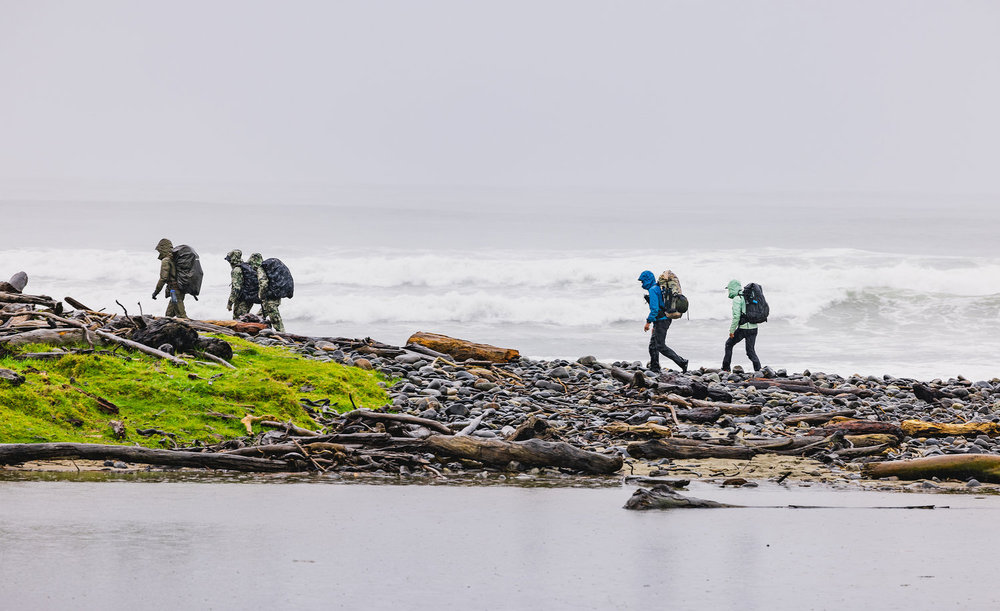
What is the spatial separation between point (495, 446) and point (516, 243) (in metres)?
59.8

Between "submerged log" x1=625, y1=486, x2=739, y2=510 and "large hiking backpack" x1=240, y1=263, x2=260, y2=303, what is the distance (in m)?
13.8

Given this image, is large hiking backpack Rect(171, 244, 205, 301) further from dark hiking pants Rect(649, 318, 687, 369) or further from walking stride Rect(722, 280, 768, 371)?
walking stride Rect(722, 280, 768, 371)

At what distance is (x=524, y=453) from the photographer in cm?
1158

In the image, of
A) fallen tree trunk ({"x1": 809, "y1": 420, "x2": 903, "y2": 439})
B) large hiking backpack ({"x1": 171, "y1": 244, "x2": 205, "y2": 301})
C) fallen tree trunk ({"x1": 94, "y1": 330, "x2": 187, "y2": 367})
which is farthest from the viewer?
large hiking backpack ({"x1": 171, "y1": 244, "x2": 205, "y2": 301})

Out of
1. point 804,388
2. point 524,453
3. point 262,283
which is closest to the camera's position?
point 524,453

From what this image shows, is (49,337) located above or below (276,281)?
below

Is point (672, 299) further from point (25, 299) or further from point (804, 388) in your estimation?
point (25, 299)

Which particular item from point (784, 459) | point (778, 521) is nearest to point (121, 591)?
point (778, 521)

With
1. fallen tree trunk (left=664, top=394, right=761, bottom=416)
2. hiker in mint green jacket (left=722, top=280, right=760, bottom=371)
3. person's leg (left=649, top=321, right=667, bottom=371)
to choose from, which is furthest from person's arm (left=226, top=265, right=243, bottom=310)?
fallen tree trunk (left=664, top=394, right=761, bottom=416)

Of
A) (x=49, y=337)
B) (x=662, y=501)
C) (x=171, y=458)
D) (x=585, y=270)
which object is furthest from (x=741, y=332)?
(x=585, y=270)

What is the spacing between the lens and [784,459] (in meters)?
12.4

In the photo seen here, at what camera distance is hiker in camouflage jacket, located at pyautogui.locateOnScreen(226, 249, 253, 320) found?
21797 millimetres

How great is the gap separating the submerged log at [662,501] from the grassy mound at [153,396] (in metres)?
4.89

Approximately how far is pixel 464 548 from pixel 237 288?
1498 cm
